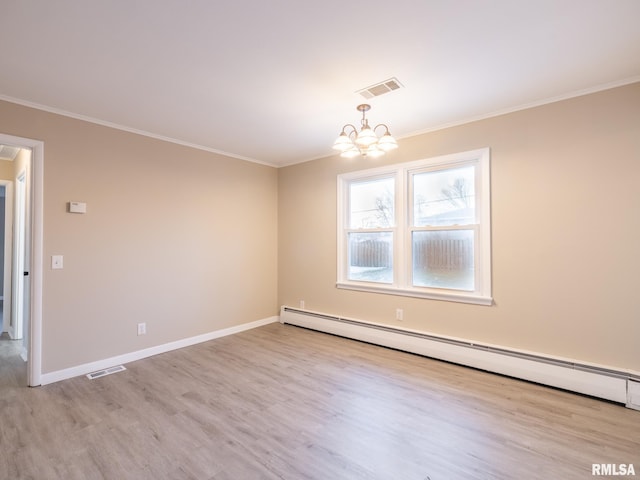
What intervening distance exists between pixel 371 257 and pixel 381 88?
2206 mm

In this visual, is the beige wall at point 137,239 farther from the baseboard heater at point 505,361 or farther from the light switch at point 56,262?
the baseboard heater at point 505,361

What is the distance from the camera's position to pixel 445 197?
3.57 metres

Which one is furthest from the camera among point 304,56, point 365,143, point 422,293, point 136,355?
point 422,293

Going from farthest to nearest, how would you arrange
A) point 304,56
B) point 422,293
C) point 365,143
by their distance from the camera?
point 422,293
point 365,143
point 304,56

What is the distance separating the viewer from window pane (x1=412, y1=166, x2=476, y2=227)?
11.2ft

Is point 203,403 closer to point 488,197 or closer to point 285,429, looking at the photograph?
point 285,429

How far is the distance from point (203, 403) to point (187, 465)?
2.38ft

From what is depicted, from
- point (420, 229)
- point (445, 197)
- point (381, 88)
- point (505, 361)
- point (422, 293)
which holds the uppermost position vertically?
point (381, 88)

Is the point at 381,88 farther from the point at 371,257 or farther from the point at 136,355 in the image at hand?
the point at 136,355

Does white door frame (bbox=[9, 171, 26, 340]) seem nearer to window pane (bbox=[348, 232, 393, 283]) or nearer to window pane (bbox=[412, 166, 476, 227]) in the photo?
window pane (bbox=[348, 232, 393, 283])

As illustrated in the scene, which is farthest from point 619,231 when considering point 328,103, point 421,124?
point 328,103

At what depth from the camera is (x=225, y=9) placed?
1.75 metres

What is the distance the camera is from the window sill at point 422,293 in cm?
325

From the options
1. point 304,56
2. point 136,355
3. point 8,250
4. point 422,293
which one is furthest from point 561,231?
point 8,250
